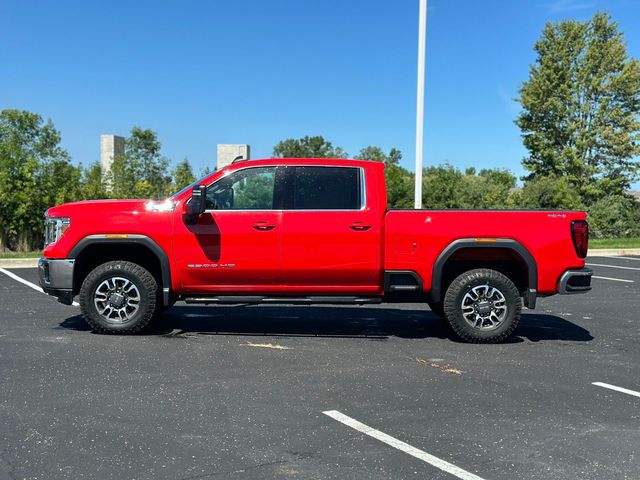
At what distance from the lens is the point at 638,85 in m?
36.2

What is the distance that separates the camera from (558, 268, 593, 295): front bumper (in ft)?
23.3

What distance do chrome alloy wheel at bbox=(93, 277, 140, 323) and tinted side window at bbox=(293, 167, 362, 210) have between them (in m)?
2.17

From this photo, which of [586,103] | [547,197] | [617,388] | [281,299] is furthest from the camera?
[586,103]

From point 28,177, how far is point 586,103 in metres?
31.5

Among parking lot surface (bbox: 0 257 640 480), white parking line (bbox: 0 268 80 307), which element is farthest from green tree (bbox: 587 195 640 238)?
white parking line (bbox: 0 268 80 307)

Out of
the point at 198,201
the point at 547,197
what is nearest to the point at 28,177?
the point at 198,201

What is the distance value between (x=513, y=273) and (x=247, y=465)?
488 centimetres

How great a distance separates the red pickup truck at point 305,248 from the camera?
7.11 m

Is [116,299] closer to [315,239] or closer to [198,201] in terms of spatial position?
[198,201]

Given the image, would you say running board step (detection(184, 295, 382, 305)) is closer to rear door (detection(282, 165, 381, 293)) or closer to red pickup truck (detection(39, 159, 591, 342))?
red pickup truck (detection(39, 159, 591, 342))

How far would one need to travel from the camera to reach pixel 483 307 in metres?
7.19

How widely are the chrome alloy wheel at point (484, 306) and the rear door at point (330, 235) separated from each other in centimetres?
106

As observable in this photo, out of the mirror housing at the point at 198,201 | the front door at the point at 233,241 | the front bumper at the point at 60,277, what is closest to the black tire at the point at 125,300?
the front bumper at the point at 60,277

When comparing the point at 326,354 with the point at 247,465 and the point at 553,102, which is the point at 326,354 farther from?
the point at 553,102
